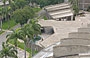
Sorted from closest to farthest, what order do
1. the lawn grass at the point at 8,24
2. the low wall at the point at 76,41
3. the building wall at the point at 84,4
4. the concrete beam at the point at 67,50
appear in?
the concrete beam at the point at 67,50
the low wall at the point at 76,41
the lawn grass at the point at 8,24
the building wall at the point at 84,4

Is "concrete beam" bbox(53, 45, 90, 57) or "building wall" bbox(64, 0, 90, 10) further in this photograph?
"building wall" bbox(64, 0, 90, 10)

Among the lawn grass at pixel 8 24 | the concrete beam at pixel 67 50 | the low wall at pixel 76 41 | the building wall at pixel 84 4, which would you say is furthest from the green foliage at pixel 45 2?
the concrete beam at pixel 67 50

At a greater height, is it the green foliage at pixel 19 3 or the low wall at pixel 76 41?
the low wall at pixel 76 41

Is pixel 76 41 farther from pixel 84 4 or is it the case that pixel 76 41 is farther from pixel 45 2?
pixel 45 2

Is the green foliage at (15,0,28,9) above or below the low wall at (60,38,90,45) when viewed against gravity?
below

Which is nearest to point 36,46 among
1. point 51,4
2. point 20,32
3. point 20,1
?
point 20,32

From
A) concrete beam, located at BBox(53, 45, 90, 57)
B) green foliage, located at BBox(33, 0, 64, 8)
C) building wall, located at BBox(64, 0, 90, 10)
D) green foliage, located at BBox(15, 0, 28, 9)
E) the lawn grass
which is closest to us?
concrete beam, located at BBox(53, 45, 90, 57)

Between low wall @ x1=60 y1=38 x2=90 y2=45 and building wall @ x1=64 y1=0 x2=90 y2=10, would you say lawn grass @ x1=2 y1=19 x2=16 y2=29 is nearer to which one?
building wall @ x1=64 y1=0 x2=90 y2=10

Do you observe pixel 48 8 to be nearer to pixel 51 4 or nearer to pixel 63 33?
pixel 51 4

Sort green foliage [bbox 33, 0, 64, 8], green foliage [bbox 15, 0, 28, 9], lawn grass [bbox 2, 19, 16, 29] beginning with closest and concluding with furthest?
lawn grass [bbox 2, 19, 16, 29]
green foliage [bbox 15, 0, 28, 9]
green foliage [bbox 33, 0, 64, 8]

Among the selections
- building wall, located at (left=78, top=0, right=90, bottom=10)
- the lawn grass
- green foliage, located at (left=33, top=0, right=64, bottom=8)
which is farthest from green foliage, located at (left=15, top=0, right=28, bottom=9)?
building wall, located at (left=78, top=0, right=90, bottom=10)

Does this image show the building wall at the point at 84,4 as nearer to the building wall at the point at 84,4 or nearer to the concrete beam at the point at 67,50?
the building wall at the point at 84,4

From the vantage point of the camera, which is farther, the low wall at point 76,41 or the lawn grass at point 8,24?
the lawn grass at point 8,24
